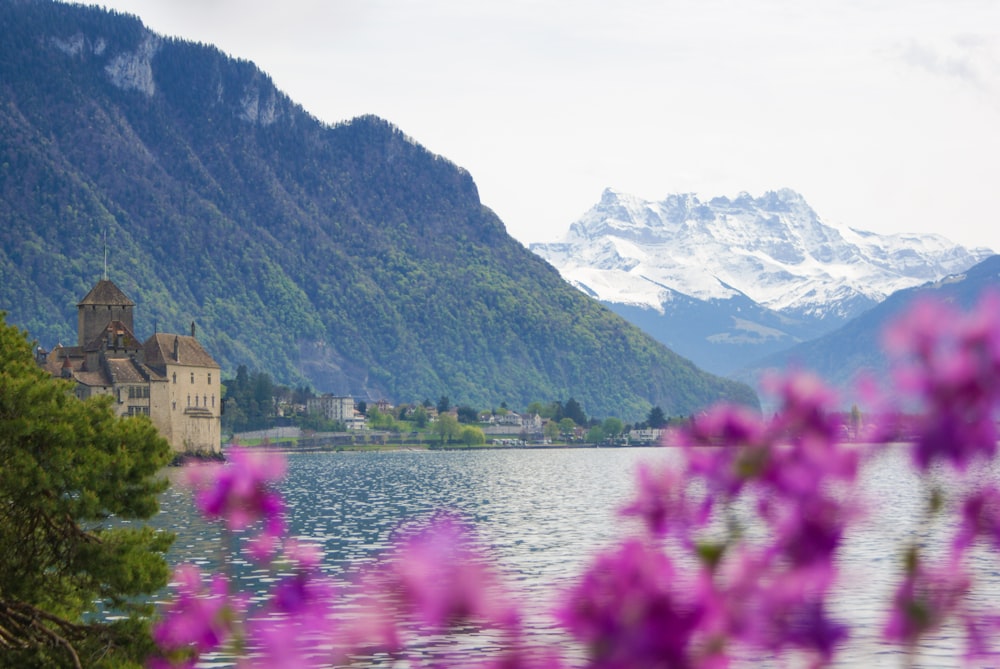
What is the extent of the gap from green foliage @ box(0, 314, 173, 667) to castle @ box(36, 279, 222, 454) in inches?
5365

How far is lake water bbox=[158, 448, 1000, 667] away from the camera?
42.1 metres

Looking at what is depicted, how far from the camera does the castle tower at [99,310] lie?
17925 cm

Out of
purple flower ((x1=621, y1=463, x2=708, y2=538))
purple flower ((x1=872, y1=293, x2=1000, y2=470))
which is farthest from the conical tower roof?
purple flower ((x1=872, y1=293, x2=1000, y2=470))

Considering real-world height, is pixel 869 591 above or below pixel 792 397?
below

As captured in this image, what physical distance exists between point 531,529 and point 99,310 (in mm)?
107154

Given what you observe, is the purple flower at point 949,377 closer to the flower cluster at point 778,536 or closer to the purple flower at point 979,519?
the flower cluster at point 778,536

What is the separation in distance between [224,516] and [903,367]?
401 cm

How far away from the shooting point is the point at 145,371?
17012 cm

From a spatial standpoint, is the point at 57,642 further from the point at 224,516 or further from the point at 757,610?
the point at 757,610

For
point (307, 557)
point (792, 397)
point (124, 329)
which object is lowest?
point (307, 557)

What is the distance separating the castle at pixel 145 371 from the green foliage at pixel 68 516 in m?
136

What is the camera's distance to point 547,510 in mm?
104062

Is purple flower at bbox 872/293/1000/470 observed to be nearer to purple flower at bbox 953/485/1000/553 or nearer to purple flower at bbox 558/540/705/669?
purple flower at bbox 953/485/1000/553

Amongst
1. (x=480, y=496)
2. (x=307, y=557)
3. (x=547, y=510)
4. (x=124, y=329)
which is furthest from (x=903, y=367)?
(x=124, y=329)
